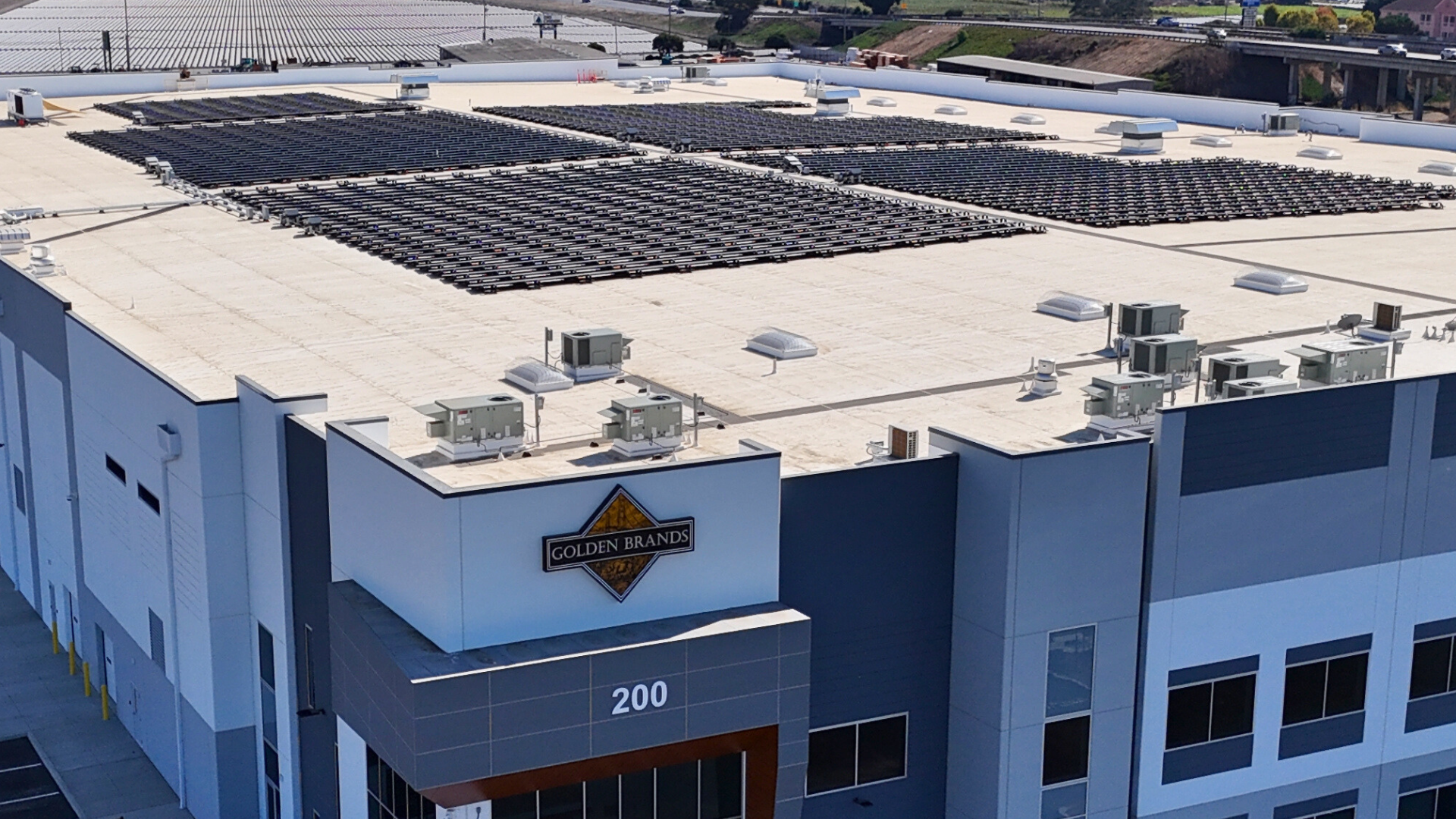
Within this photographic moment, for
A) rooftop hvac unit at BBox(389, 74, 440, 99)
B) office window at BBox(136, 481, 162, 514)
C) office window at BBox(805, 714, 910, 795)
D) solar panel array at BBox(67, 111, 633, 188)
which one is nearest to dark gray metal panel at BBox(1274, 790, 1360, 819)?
office window at BBox(805, 714, 910, 795)

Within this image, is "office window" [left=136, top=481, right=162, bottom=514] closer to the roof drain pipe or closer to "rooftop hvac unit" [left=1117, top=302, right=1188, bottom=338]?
the roof drain pipe

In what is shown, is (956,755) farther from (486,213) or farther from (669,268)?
(486,213)

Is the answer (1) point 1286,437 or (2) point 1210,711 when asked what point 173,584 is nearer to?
(2) point 1210,711

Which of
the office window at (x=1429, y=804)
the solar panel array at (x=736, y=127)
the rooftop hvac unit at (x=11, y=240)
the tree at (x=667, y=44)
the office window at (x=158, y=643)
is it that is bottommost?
the office window at (x=1429, y=804)

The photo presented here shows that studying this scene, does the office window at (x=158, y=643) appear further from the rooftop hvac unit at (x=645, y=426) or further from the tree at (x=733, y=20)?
the tree at (x=733, y=20)

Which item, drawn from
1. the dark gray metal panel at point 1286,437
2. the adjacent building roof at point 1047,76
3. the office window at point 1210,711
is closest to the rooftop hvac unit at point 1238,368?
the dark gray metal panel at point 1286,437

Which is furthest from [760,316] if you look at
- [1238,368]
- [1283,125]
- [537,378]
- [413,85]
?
[413,85]
